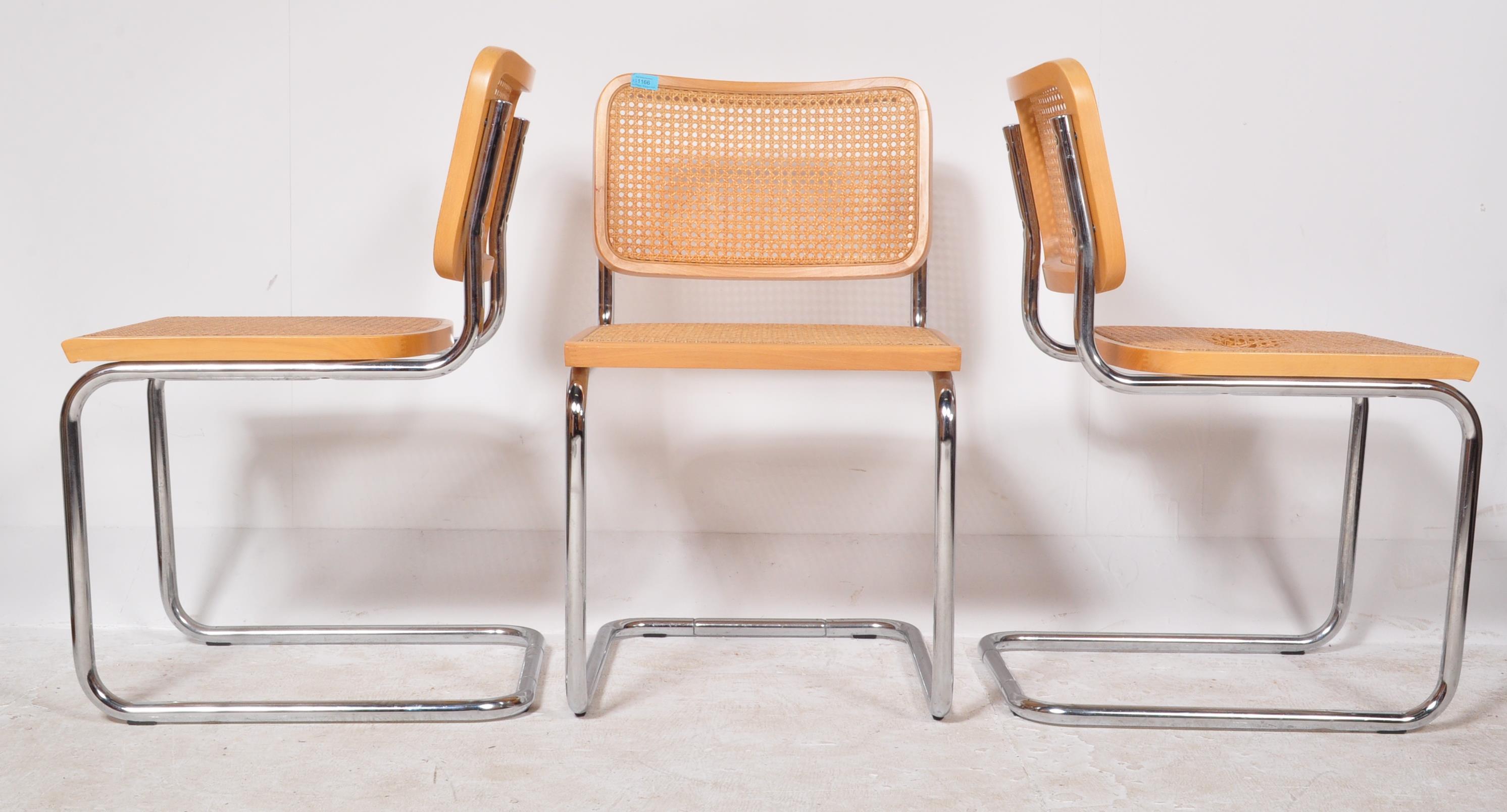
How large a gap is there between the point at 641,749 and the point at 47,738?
678 mm

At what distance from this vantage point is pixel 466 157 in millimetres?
1138

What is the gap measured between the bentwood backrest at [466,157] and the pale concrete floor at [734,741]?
21.4 inches

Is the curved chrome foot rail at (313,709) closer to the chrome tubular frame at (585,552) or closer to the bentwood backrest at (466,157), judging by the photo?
the chrome tubular frame at (585,552)

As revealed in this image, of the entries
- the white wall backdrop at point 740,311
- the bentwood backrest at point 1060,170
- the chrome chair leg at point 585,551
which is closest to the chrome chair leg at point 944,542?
the chrome chair leg at point 585,551

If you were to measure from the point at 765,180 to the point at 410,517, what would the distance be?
0.75 m

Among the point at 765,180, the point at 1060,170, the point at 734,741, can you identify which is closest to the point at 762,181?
the point at 765,180

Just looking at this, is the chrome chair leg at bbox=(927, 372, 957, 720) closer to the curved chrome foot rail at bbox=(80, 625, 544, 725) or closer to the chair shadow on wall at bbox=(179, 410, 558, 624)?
the curved chrome foot rail at bbox=(80, 625, 544, 725)

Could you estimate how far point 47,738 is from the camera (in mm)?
1228

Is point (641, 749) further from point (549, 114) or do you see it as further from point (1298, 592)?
point (1298, 592)

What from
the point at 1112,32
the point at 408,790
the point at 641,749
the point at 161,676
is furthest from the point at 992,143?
the point at 161,676

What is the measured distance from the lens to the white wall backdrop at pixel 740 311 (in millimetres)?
1569

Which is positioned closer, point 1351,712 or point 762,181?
point 1351,712

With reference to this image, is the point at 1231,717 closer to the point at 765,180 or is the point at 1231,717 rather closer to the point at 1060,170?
the point at 1060,170

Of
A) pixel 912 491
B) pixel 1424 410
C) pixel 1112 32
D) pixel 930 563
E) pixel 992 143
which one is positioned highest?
pixel 1112 32
